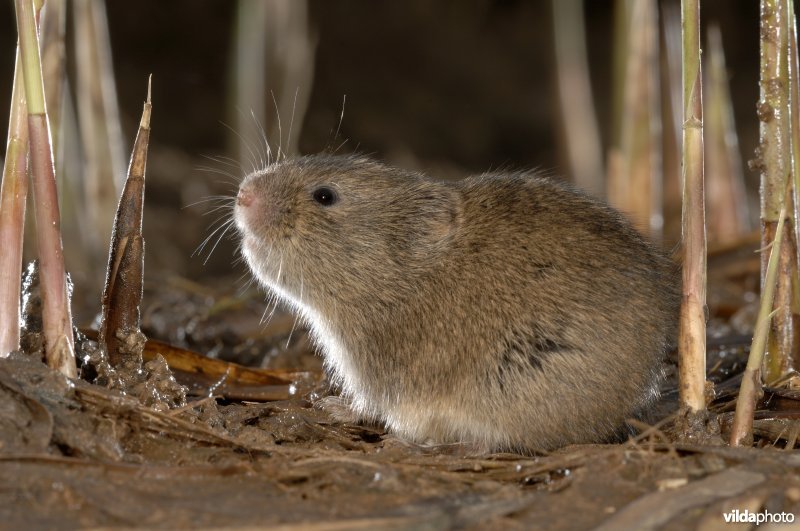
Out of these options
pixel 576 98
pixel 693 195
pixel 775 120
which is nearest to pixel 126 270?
pixel 693 195

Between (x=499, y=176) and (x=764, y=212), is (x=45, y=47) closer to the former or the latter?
(x=499, y=176)

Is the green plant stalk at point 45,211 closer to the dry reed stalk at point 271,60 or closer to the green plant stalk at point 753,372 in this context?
the green plant stalk at point 753,372

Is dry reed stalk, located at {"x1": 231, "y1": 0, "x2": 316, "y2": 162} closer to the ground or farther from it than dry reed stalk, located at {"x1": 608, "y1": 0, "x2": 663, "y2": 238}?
farther from it

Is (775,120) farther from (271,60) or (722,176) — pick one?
(271,60)

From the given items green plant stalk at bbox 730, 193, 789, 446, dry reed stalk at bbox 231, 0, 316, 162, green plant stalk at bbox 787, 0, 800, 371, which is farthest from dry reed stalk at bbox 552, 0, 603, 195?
green plant stalk at bbox 730, 193, 789, 446

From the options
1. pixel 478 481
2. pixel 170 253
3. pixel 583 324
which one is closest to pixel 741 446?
pixel 583 324

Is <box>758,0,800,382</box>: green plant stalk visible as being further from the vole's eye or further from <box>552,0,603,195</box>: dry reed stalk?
<box>552,0,603,195</box>: dry reed stalk
